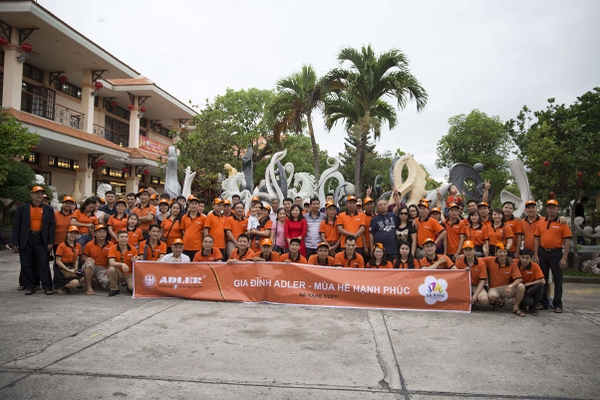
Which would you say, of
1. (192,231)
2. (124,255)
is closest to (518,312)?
(192,231)

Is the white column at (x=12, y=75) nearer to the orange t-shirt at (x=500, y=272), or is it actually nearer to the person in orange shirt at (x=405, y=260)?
the person in orange shirt at (x=405, y=260)

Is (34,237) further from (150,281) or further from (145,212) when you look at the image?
(150,281)

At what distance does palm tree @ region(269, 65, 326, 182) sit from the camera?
17.8 metres

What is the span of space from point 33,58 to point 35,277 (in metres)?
18.0

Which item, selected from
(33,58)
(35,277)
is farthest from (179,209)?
(33,58)

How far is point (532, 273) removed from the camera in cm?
645

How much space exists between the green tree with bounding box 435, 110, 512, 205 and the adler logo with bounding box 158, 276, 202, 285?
1311 inches

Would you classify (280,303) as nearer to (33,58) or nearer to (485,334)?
(485,334)

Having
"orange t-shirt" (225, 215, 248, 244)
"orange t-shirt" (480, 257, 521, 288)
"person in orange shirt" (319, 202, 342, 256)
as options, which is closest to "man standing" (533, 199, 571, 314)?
"orange t-shirt" (480, 257, 521, 288)

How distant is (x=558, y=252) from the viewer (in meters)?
6.72

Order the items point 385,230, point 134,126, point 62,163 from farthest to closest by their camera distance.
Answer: point 134,126
point 62,163
point 385,230

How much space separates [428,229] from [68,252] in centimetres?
635

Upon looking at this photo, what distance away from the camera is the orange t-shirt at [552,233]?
22.0 feet

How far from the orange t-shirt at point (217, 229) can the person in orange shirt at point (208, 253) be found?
14.4 inches
